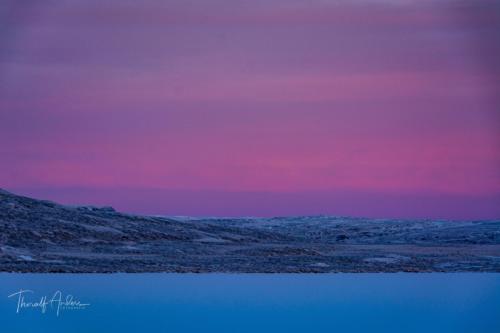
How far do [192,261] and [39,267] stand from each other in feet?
27.2

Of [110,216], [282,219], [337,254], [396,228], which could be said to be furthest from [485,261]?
[282,219]

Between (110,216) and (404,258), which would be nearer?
(404,258)

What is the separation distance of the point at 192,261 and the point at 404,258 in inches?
495

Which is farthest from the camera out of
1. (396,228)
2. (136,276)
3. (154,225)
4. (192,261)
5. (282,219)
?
(282,219)

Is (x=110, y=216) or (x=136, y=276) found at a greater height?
(x=110, y=216)

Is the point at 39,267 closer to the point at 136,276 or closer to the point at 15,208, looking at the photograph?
the point at 136,276

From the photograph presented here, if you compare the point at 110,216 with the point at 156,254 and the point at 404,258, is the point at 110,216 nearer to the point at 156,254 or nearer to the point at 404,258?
the point at 156,254

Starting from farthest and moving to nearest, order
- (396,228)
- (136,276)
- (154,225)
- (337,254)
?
(396,228), (154,225), (337,254), (136,276)

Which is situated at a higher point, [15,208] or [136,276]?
[15,208]

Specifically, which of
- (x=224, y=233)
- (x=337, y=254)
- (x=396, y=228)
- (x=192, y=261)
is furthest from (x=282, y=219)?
(x=192, y=261)

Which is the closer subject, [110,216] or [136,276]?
[136,276]

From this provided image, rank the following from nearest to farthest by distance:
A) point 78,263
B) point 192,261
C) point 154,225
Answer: point 78,263, point 192,261, point 154,225

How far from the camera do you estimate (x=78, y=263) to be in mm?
39625

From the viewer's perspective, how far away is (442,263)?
4700 centimetres
